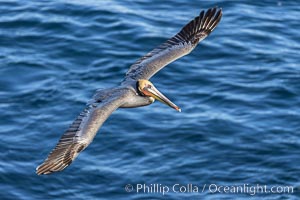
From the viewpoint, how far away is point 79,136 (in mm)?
16484

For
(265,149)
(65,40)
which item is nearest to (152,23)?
(65,40)

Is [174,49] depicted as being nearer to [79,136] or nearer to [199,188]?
[79,136]

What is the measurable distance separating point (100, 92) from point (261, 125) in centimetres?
664

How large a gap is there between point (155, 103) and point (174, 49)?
4.82 m

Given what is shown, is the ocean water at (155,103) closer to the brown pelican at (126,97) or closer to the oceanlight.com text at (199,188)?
the oceanlight.com text at (199,188)

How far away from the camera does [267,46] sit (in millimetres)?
26516

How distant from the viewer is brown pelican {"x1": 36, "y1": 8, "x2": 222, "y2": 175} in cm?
1620

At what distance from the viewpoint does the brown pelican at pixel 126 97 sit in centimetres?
1620

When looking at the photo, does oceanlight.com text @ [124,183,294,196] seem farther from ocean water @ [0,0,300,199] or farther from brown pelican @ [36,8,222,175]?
brown pelican @ [36,8,222,175]

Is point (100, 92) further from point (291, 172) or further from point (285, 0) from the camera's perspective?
point (285, 0)

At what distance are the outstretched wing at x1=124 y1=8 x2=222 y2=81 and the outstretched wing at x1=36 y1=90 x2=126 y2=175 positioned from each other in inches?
54.7

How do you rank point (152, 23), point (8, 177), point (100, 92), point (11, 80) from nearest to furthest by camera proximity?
point (100, 92)
point (8, 177)
point (11, 80)
point (152, 23)

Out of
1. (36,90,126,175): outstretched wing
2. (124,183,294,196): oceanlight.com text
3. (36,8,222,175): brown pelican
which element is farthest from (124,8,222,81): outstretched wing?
(124,183,294,196): oceanlight.com text

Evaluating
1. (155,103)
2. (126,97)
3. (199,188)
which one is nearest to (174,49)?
(126,97)
